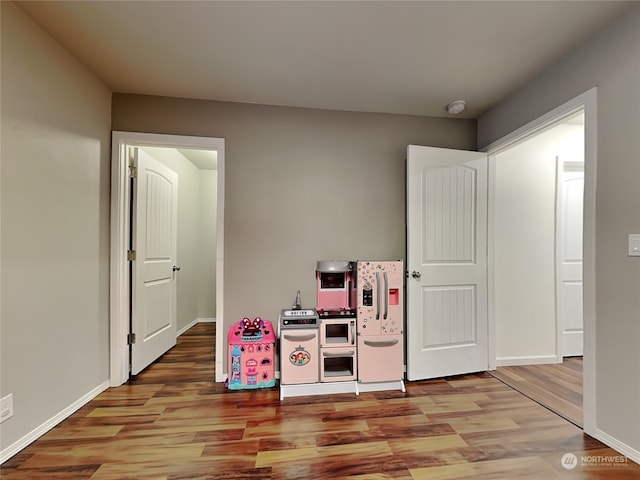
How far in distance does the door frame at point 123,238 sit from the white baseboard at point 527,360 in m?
2.62

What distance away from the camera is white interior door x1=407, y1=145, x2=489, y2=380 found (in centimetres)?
261

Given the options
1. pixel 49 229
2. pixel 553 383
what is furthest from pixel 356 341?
pixel 49 229

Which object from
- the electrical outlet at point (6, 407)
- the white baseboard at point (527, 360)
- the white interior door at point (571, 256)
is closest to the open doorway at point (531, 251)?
the white baseboard at point (527, 360)

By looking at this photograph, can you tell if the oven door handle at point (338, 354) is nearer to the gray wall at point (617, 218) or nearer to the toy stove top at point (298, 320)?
the toy stove top at point (298, 320)

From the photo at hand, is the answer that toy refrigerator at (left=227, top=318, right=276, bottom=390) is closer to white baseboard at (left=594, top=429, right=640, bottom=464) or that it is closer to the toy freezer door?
the toy freezer door

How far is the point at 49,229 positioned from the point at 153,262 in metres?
1.12

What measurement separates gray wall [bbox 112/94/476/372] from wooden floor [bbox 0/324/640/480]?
32.7 inches

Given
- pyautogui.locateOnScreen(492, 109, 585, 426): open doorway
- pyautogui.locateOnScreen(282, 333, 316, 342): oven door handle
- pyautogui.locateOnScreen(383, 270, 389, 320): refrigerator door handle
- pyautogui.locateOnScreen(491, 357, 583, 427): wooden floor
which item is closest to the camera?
pyautogui.locateOnScreen(491, 357, 583, 427): wooden floor

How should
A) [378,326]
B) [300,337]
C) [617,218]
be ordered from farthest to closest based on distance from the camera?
[378,326] < [300,337] < [617,218]

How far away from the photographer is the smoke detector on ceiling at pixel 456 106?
8.48ft

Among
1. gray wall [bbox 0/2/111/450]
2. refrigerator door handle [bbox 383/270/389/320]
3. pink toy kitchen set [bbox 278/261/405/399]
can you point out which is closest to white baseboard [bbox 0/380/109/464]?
gray wall [bbox 0/2/111/450]

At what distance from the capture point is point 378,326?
247cm

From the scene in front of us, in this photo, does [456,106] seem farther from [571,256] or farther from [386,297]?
[571,256]

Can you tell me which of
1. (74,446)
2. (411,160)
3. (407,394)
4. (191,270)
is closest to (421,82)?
(411,160)
